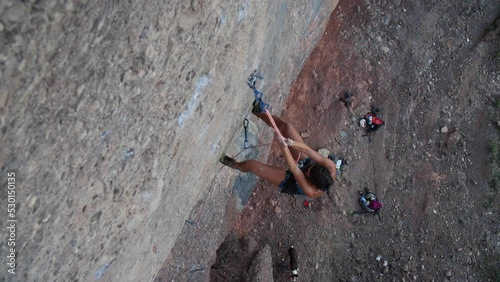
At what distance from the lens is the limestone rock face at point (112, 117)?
180cm

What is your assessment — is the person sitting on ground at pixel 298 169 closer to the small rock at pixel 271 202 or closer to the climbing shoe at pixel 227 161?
the climbing shoe at pixel 227 161

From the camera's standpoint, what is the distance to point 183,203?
12.8ft

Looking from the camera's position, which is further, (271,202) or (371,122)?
(371,122)

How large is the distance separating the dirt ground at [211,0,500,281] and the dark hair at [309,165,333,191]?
2086mm

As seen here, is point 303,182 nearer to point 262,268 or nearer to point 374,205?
point 262,268

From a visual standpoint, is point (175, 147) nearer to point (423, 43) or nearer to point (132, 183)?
point (132, 183)

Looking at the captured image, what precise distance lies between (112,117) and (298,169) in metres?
2.19

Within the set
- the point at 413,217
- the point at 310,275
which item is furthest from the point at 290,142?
the point at 413,217

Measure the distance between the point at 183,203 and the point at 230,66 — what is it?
1238mm

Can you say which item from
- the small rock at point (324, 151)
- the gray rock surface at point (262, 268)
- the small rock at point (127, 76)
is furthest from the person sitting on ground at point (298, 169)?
the small rock at point (324, 151)

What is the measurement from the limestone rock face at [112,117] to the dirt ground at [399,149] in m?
2.81

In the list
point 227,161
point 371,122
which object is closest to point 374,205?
point 371,122

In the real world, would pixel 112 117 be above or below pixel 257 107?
above

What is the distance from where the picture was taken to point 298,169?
4.17 metres
